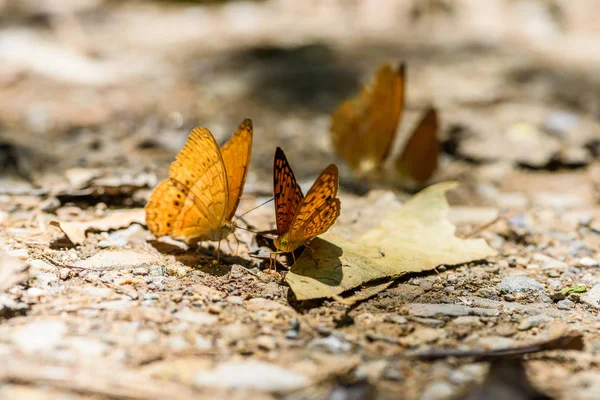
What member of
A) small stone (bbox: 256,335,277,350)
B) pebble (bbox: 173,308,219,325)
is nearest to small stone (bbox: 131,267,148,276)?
pebble (bbox: 173,308,219,325)

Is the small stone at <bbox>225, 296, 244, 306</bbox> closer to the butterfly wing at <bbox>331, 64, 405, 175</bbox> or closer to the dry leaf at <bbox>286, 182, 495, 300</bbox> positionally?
the dry leaf at <bbox>286, 182, 495, 300</bbox>

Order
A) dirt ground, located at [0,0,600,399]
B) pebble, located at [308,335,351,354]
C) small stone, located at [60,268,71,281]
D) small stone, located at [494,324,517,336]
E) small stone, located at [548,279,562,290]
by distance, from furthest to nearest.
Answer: small stone, located at [548,279,562,290]
small stone, located at [60,268,71,281]
small stone, located at [494,324,517,336]
pebble, located at [308,335,351,354]
dirt ground, located at [0,0,600,399]

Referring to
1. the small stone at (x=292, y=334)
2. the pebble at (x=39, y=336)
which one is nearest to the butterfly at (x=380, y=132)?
the small stone at (x=292, y=334)

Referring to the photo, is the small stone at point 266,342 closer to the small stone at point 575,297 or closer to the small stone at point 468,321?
the small stone at point 468,321

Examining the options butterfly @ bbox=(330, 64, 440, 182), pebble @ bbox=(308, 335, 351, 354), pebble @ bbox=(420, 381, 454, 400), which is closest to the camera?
pebble @ bbox=(420, 381, 454, 400)

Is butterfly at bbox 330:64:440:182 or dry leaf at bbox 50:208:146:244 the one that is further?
butterfly at bbox 330:64:440:182

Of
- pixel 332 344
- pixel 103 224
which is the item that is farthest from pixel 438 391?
pixel 103 224
